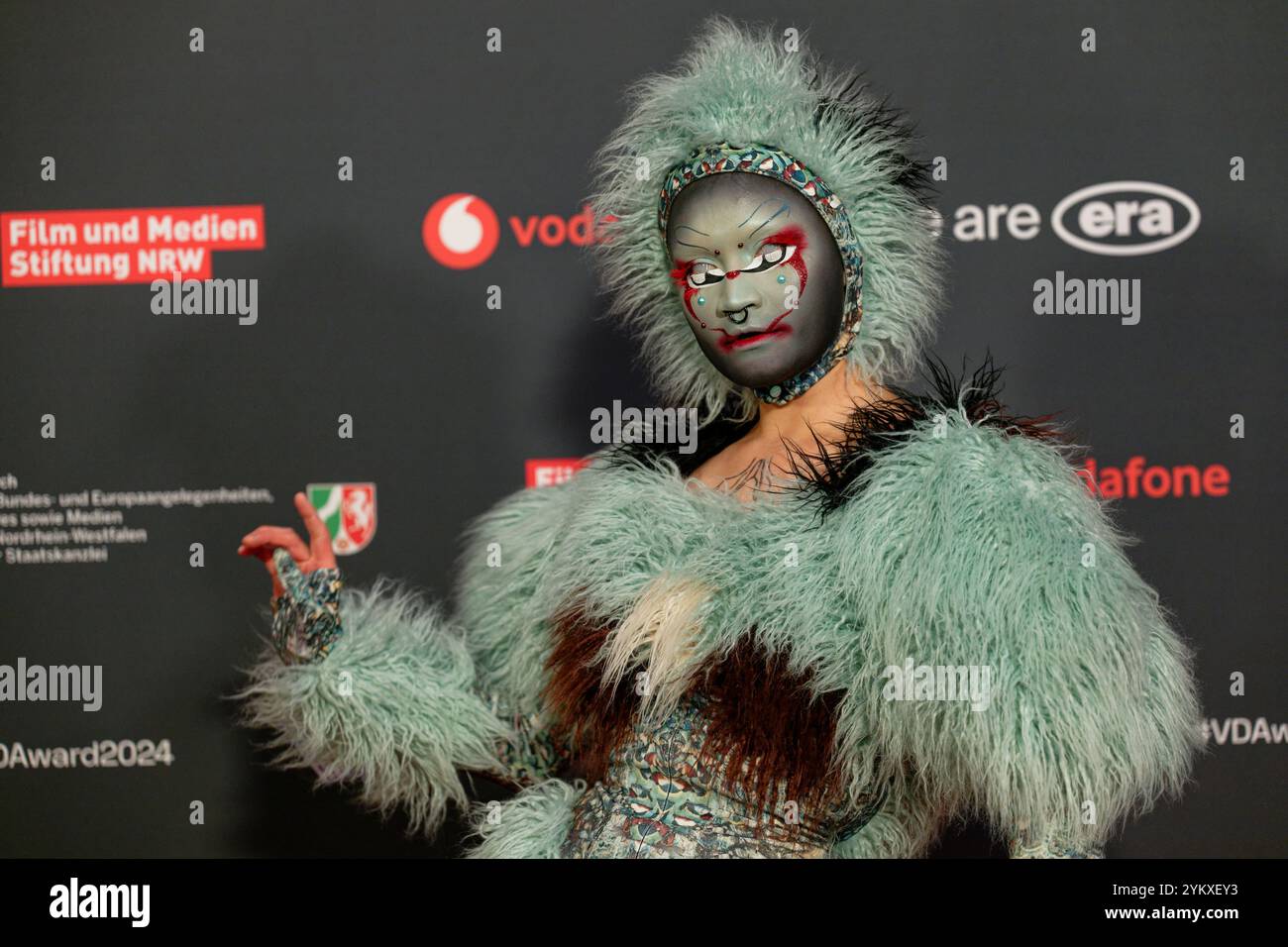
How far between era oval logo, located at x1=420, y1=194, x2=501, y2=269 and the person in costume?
609 mm

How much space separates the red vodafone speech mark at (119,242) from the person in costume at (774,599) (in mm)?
952

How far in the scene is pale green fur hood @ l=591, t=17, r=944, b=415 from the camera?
165cm

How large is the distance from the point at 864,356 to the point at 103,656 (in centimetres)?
174

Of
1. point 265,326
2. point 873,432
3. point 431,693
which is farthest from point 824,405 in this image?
point 265,326

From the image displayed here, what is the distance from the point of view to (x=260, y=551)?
5.98ft

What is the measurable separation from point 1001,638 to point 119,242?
200 cm

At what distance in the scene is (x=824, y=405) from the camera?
167cm

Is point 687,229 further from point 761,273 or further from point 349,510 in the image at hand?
point 349,510

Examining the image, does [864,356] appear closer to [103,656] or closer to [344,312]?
[344,312]

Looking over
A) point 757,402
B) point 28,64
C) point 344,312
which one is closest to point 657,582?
Answer: point 757,402

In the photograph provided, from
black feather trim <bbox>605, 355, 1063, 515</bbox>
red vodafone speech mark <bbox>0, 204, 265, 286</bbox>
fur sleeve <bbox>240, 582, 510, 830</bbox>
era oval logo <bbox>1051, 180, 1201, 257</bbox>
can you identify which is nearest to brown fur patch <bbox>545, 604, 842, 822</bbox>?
black feather trim <bbox>605, 355, 1063, 515</bbox>

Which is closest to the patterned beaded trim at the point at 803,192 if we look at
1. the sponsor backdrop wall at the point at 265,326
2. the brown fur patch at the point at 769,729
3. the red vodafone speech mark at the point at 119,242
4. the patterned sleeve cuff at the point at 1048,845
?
the brown fur patch at the point at 769,729

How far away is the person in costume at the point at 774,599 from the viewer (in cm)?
140

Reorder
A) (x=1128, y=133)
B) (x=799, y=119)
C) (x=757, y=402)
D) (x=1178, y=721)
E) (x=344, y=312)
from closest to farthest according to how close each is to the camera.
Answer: (x=1178, y=721) < (x=799, y=119) < (x=757, y=402) < (x=1128, y=133) < (x=344, y=312)
